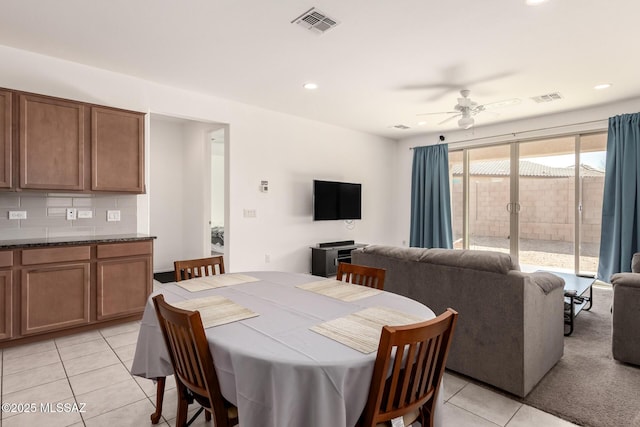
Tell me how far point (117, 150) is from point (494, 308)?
368 cm

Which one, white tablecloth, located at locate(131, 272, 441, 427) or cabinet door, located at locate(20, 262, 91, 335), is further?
cabinet door, located at locate(20, 262, 91, 335)

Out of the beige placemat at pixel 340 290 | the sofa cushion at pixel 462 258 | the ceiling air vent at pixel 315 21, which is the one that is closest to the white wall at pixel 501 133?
the sofa cushion at pixel 462 258

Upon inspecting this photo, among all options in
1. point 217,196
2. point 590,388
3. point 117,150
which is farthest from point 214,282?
point 217,196

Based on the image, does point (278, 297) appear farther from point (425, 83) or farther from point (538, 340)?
point (425, 83)

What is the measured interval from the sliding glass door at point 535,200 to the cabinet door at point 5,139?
6461mm

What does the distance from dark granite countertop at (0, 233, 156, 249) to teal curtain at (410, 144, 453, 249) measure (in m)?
4.98

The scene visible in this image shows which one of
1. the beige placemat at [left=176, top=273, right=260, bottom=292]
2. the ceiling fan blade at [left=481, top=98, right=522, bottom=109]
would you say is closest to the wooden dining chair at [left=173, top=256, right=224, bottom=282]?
the beige placemat at [left=176, top=273, right=260, bottom=292]

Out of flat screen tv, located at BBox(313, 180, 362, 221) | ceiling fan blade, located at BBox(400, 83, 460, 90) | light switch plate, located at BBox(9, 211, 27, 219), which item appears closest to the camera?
light switch plate, located at BBox(9, 211, 27, 219)

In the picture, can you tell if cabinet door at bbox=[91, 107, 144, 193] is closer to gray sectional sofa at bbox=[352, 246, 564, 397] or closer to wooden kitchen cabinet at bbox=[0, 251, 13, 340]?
wooden kitchen cabinet at bbox=[0, 251, 13, 340]

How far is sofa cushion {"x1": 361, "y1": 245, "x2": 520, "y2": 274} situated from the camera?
2.14 meters

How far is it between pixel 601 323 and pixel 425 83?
10.6 feet

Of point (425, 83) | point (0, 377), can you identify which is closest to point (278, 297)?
point (0, 377)

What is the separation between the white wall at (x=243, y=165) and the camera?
354 cm

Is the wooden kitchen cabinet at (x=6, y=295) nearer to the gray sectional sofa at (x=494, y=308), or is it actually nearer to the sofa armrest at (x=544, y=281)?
the gray sectional sofa at (x=494, y=308)
